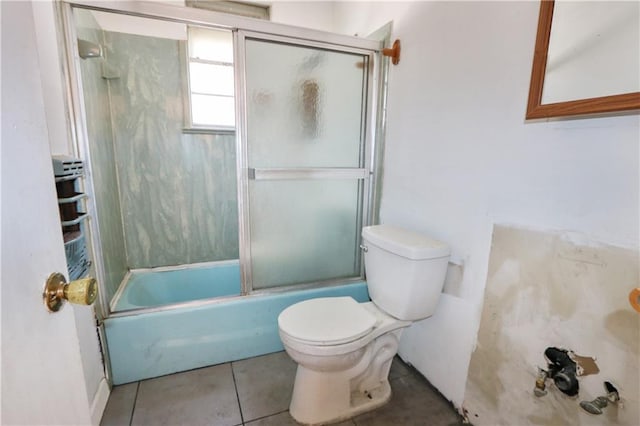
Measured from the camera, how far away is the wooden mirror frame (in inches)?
31.4

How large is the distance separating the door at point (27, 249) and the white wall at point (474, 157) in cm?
130

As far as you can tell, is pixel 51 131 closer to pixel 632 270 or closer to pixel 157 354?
pixel 157 354

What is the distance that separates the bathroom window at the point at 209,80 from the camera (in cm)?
214

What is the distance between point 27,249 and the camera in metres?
0.47

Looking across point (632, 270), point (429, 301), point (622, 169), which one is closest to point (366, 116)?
point (429, 301)

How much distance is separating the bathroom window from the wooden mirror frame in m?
1.77

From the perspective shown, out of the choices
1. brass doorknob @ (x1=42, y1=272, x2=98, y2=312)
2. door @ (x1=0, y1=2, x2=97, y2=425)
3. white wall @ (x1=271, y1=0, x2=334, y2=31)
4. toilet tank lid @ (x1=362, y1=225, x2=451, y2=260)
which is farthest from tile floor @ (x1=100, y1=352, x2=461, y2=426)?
white wall @ (x1=271, y1=0, x2=334, y2=31)

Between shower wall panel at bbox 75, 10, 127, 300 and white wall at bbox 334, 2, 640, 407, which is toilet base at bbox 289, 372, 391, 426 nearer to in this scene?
white wall at bbox 334, 2, 640, 407

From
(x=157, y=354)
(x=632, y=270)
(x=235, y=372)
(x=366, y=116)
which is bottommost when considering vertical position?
(x=235, y=372)

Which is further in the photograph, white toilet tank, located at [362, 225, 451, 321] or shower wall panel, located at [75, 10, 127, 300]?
shower wall panel, located at [75, 10, 127, 300]

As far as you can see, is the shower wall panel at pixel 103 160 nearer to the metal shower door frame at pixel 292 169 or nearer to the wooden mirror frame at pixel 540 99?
the metal shower door frame at pixel 292 169

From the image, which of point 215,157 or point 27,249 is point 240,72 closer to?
point 215,157

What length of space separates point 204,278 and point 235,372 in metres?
0.90

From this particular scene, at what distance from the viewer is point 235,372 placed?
5.29 ft
